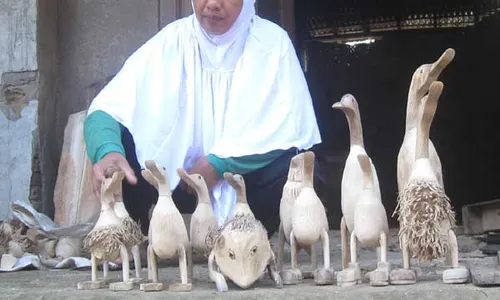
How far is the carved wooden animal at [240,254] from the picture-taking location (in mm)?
2164

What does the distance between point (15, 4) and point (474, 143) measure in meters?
5.33

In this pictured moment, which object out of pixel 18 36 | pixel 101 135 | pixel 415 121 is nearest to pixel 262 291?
pixel 415 121

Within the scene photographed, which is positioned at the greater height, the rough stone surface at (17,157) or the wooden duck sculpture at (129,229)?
the rough stone surface at (17,157)

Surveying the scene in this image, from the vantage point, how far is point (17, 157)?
384cm

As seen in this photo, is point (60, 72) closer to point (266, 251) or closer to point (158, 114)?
point (158, 114)

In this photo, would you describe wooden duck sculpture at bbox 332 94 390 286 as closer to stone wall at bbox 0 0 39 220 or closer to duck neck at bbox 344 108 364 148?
duck neck at bbox 344 108 364 148

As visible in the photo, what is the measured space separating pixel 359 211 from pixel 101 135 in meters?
1.04

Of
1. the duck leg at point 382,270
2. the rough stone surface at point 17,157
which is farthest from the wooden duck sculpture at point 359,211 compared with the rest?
the rough stone surface at point 17,157

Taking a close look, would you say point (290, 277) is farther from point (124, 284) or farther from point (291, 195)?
point (124, 284)

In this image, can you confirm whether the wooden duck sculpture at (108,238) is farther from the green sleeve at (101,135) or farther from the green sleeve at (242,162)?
the green sleeve at (242,162)

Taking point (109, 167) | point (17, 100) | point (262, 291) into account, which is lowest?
point (262, 291)

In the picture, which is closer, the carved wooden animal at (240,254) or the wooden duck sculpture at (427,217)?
the wooden duck sculpture at (427,217)

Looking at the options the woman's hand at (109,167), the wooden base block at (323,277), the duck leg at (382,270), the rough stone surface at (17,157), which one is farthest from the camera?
the rough stone surface at (17,157)

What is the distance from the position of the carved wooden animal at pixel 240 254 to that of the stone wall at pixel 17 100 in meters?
1.83
